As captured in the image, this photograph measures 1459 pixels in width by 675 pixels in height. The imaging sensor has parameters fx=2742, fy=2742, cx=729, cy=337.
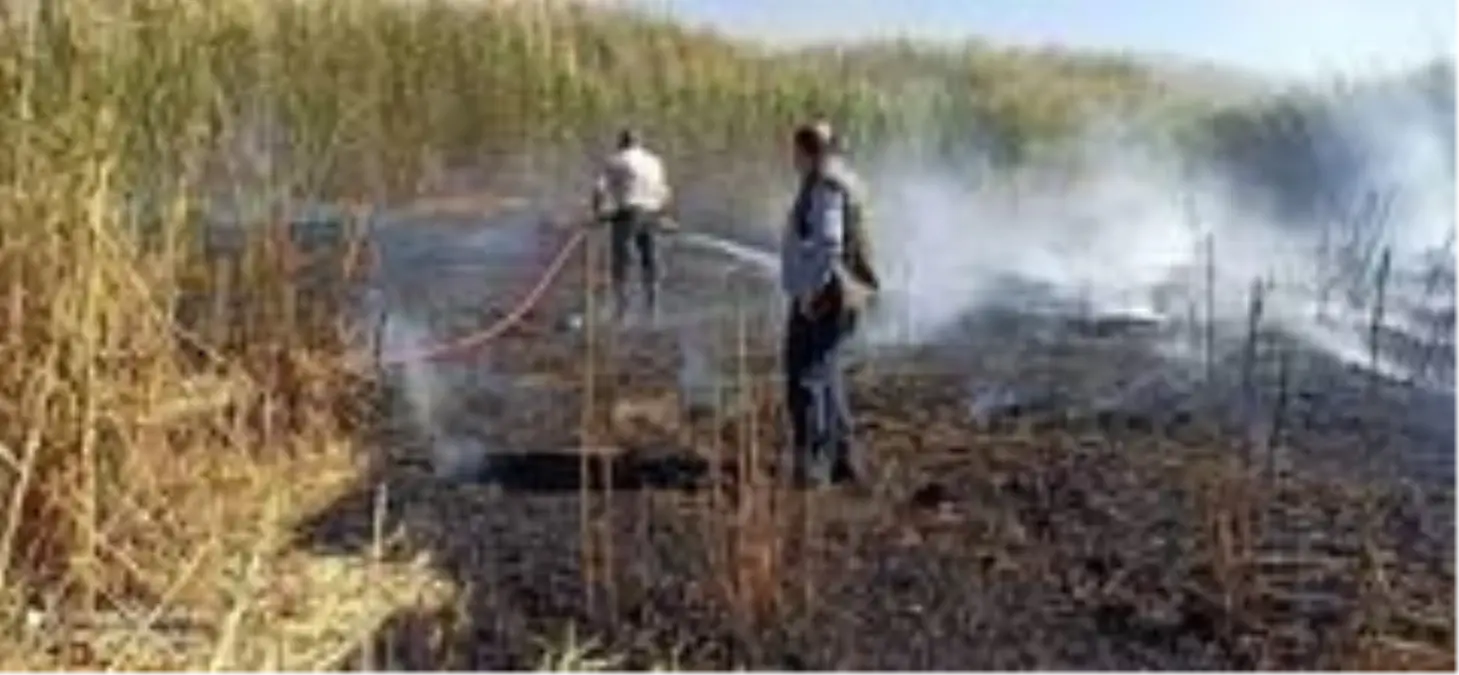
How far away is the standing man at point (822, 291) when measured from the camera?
1127 centimetres

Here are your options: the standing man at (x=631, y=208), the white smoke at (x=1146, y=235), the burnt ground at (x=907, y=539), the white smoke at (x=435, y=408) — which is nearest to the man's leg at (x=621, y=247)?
the standing man at (x=631, y=208)

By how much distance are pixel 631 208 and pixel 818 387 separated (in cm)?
685

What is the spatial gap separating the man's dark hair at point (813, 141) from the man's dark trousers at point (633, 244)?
22.1ft

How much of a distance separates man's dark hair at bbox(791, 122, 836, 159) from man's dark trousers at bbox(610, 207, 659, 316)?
265 inches

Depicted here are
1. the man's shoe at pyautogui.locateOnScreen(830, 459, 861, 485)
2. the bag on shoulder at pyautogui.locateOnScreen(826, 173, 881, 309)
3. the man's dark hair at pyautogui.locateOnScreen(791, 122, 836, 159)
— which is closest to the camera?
the man's dark hair at pyautogui.locateOnScreen(791, 122, 836, 159)

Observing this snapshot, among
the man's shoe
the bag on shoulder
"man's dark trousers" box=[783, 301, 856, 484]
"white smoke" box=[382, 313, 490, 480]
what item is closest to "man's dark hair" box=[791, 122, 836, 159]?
the bag on shoulder

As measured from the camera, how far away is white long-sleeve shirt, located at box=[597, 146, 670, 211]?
59.7 ft

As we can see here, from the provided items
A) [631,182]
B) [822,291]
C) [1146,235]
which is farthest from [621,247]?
[1146,235]

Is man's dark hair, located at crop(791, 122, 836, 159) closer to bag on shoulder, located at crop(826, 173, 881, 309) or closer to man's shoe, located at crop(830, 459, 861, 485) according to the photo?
bag on shoulder, located at crop(826, 173, 881, 309)

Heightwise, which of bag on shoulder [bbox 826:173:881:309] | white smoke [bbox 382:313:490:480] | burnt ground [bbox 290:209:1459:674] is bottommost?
burnt ground [bbox 290:209:1459:674]

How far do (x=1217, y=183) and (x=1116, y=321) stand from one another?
14785 mm

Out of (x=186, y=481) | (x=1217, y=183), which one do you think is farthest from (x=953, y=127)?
(x=186, y=481)

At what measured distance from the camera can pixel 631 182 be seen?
1827 centimetres

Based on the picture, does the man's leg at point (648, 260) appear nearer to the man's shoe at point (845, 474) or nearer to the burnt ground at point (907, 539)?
the burnt ground at point (907, 539)
